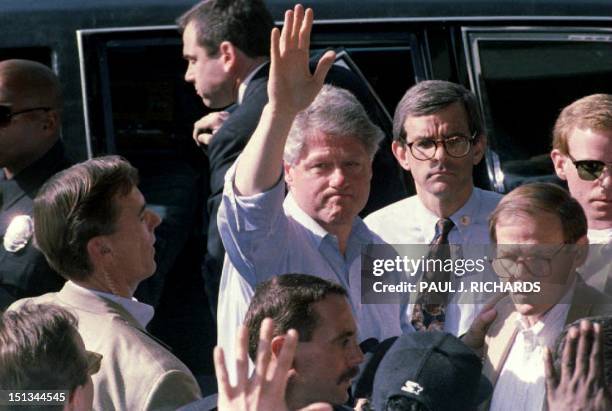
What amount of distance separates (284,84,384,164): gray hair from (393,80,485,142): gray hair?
113mm

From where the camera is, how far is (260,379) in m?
3.04

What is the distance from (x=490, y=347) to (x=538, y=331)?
13 centimetres

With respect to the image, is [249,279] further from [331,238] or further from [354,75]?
[354,75]

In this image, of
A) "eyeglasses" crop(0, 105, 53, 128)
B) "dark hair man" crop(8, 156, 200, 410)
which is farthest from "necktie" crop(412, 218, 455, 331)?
"eyeglasses" crop(0, 105, 53, 128)

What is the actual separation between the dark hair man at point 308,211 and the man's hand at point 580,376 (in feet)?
2.13

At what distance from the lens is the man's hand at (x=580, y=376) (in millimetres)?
3295

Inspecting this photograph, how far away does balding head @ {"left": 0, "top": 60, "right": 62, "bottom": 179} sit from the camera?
448 cm

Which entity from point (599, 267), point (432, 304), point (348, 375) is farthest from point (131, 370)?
point (599, 267)

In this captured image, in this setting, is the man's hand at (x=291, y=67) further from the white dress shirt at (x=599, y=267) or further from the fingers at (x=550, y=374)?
the fingers at (x=550, y=374)

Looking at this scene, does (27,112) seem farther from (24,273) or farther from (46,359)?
(46,359)

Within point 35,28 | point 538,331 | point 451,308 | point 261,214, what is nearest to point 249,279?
point 261,214

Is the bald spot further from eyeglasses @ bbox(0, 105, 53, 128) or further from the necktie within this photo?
the necktie

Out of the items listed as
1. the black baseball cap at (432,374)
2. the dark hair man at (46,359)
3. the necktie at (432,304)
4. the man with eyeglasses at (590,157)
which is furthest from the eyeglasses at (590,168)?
the dark hair man at (46,359)

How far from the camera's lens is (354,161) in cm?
399
